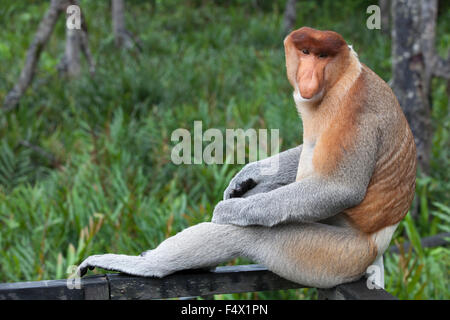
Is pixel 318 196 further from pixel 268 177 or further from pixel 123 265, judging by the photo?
pixel 123 265

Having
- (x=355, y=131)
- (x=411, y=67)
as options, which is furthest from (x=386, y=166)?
(x=411, y=67)

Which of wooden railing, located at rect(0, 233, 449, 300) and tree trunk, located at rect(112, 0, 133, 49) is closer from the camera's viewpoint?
wooden railing, located at rect(0, 233, 449, 300)

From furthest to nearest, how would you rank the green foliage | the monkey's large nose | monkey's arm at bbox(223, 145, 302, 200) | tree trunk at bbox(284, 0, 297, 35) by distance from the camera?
tree trunk at bbox(284, 0, 297, 35)
the green foliage
monkey's arm at bbox(223, 145, 302, 200)
the monkey's large nose

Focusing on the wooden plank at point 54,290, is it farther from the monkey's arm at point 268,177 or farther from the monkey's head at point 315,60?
the monkey's head at point 315,60

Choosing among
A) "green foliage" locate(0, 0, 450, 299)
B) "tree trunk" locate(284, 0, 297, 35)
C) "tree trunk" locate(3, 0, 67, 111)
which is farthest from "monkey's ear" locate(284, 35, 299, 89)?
"tree trunk" locate(284, 0, 297, 35)

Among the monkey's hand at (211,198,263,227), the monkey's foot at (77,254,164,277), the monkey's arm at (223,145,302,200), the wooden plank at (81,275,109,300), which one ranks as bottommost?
the wooden plank at (81,275,109,300)

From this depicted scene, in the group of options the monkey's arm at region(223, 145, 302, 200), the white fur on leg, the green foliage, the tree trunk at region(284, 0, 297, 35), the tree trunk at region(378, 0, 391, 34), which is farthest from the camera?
the tree trunk at region(378, 0, 391, 34)

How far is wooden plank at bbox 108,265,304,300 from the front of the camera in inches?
65.9

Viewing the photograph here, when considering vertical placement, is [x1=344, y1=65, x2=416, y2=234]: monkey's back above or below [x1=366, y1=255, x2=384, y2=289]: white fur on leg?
→ above

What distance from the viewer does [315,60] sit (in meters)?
1.51

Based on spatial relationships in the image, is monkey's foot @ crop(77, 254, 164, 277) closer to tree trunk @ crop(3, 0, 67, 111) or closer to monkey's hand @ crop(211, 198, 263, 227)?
monkey's hand @ crop(211, 198, 263, 227)

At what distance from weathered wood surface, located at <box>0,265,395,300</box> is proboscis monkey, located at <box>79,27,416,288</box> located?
4cm

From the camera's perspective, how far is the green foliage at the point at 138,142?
328 cm

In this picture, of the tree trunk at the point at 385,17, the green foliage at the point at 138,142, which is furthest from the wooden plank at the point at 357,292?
the tree trunk at the point at 385,17
